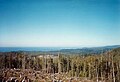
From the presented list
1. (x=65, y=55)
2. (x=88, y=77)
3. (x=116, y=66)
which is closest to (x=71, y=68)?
(x=65, y=55)

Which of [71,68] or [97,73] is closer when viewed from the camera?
[97,73]

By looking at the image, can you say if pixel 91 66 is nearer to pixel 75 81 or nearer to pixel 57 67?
pixel 75 81

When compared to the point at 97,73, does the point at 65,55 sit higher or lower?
higher

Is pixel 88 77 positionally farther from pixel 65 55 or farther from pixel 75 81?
pixel 65 55

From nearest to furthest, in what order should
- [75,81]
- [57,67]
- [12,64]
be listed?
[75,81]
[12,64]
[57,67]

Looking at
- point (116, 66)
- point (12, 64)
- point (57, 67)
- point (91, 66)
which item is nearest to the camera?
point (116, 66)

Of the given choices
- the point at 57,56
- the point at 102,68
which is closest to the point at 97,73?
the point at 102,68
